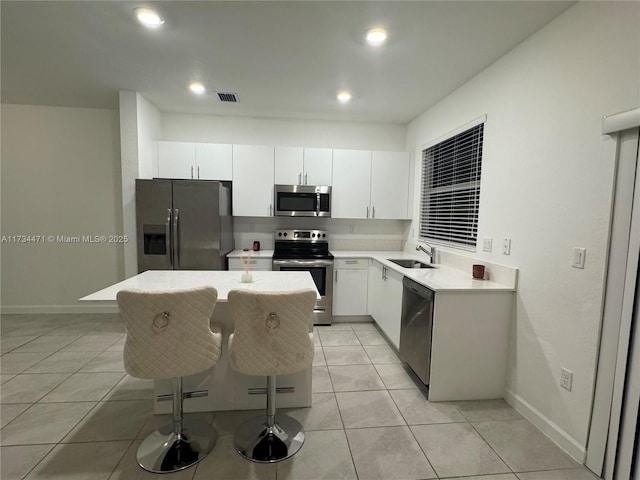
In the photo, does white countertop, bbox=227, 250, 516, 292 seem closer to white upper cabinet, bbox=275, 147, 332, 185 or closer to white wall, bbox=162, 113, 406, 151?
white upper cabinet, bbox=275, 147, 332, 185

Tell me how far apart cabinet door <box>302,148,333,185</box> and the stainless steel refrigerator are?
114cm

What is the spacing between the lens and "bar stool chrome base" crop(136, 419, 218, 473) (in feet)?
5.56

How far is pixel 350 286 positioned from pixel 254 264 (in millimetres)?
1224

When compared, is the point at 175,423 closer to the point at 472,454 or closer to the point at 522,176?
the point at 472,454

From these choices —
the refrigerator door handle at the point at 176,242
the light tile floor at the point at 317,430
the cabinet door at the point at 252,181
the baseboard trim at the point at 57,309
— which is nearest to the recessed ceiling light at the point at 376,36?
the cabinet door at the point at 252,181

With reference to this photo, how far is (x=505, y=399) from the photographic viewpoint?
7.84 feet

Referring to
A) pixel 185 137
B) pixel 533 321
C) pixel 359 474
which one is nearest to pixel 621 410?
pixel 533 321

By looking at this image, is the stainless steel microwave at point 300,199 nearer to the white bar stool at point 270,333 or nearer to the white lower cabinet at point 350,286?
the white lower cabinet at point 350,286

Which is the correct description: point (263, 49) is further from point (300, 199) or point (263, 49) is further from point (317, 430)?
point (317, 430)

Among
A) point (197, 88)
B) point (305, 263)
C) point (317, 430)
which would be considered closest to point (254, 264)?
point (305, 263)

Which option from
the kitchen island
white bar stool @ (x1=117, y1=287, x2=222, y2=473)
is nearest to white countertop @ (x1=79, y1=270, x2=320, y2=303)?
the kitchen island

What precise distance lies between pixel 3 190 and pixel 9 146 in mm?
568

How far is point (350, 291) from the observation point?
12.9 ft

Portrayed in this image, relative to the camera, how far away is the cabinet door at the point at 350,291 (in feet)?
12.8
